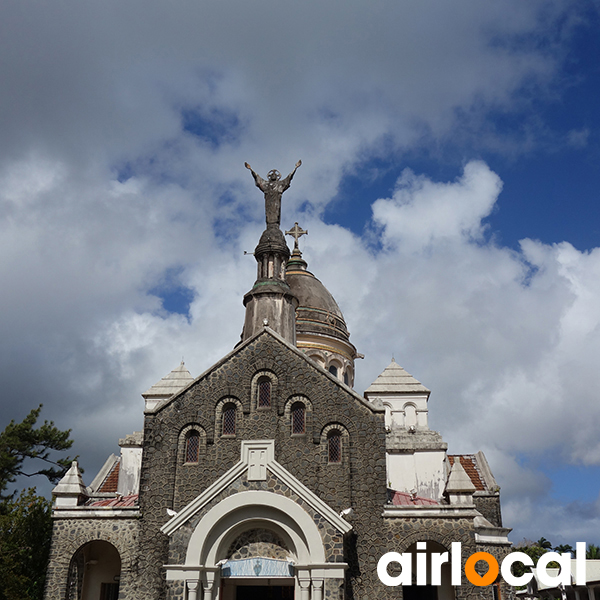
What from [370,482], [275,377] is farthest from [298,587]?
[275,377]

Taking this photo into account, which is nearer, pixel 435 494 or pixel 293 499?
pixel 293 499

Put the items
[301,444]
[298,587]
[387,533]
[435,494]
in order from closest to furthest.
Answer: [298,587]
[387,533]
[301,444]
[435,494]

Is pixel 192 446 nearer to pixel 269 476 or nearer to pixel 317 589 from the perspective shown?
pixel 269 476

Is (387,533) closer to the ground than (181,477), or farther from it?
closer to the ground

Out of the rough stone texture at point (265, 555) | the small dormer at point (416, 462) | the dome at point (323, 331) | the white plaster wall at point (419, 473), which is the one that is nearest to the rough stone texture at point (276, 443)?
the rough stone texture at point (265, 555)

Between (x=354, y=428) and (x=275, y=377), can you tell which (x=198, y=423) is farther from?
(x=354, y=428)

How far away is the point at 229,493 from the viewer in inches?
850

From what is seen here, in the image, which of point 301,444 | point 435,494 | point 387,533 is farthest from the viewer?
point 435,494

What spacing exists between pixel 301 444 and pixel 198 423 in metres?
3.94

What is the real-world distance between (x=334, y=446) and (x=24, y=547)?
44.6 ft

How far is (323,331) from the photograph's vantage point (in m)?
39.3

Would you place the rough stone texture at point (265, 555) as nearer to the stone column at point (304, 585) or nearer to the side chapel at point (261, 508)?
the side chapel at point (261, 508)

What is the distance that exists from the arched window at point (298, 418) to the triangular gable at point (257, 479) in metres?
2.25

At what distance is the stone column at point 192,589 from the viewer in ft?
67.8
